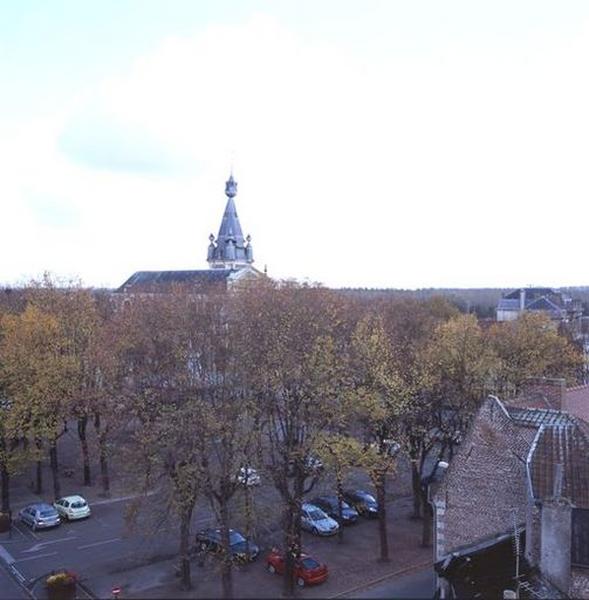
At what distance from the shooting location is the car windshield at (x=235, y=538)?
2316cm

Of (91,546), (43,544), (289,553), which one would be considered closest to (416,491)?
(289,553)

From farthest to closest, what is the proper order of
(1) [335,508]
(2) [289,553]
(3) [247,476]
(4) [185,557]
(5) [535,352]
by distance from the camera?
(5) [535,352]
(1) [335,508]
(4) [185,557]
(2) [289,553]
(3) [247,476]

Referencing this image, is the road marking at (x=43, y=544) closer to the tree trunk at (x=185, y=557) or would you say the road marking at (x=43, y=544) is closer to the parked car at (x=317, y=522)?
the tree trunk at (x=185, y=557)

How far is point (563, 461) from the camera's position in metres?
16.7

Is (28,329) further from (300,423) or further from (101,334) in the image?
(300,423)

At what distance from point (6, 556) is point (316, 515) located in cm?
1183

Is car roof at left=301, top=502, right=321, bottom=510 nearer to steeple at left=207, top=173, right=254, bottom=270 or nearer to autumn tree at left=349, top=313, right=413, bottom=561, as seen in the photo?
autumn tree at left=349, top=313, right=413, bottom=561

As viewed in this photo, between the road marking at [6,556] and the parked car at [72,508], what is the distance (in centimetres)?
309

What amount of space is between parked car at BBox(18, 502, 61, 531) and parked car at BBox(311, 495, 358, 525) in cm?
1096

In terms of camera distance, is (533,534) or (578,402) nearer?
(533,534)

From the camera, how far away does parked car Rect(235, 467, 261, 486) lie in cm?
1950

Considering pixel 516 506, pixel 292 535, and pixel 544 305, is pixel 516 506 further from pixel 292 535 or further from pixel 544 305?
pixel 544 305

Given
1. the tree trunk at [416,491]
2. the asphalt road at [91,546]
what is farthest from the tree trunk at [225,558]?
the tree trunk at [416,491]

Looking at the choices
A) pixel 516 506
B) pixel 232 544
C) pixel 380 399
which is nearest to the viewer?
pixel 516 506
